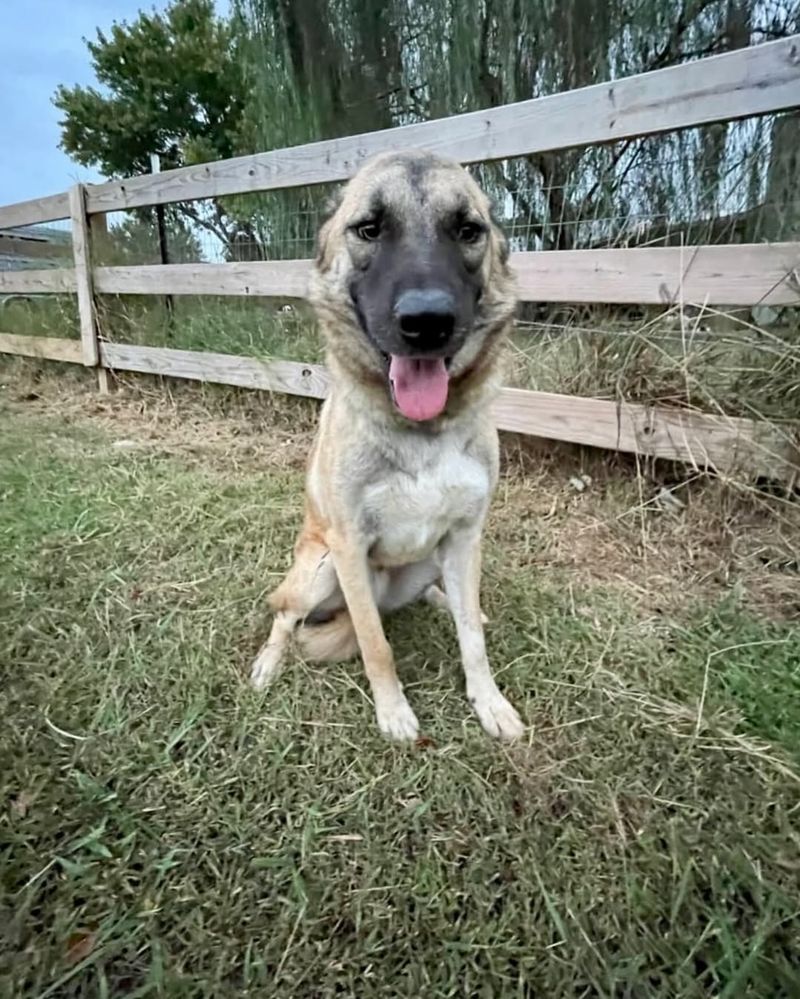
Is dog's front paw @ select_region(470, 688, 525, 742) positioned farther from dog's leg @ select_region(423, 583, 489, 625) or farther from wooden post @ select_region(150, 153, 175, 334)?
wooden post @ select_region(150, 153, 175, 334)

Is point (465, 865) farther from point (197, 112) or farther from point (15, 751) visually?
point (197, 112)

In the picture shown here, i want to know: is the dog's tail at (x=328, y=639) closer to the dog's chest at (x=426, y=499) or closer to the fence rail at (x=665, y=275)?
the dog's chest at (x=426, y=499)

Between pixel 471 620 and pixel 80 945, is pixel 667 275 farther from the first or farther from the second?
pixel 80 945

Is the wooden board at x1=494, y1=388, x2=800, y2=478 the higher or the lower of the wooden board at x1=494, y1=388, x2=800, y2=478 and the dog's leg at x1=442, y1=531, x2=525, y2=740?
the higher

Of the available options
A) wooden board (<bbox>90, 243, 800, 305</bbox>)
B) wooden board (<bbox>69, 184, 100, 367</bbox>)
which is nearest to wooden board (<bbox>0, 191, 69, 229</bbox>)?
wooden board (<bbox>69, 184, 100, 367</bbox>)

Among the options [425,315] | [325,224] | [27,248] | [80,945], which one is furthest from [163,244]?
[80,945]

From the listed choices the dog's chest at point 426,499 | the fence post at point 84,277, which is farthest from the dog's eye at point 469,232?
the fence post at point 84,277

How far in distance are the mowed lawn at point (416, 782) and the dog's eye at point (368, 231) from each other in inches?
42.9

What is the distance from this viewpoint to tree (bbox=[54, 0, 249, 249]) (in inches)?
551

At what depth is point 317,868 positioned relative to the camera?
1.07 metres

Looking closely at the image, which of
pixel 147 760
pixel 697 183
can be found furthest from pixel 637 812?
pixel 697 183

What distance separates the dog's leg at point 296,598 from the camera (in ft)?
4.96

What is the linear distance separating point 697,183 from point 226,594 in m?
2.97

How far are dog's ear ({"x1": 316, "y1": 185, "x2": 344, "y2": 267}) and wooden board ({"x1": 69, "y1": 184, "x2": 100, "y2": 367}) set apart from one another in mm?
3129
